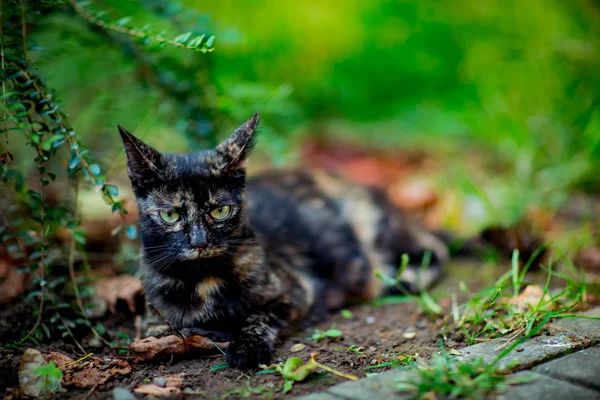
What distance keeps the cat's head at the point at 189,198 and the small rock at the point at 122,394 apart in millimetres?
569

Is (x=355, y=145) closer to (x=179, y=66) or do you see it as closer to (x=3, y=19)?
(x=179, y=66)

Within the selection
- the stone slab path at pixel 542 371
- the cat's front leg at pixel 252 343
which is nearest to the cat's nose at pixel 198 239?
the cat's front leg at pixel 252 343

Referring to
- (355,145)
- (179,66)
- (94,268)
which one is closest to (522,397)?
(179,66)

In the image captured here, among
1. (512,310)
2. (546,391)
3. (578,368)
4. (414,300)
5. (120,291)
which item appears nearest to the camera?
(546,391)

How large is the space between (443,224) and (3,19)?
3.21 m

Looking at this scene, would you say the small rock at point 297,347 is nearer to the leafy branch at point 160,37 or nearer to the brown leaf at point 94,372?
the brown leaf at point 94,372

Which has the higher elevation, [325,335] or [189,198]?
[189,198]

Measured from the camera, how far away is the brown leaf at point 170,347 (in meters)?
2.09

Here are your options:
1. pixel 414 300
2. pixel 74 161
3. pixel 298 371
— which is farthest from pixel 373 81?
pixel 298 371

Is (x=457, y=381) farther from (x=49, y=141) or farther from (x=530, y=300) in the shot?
(x=49, y=141)

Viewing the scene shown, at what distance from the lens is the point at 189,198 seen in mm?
2215

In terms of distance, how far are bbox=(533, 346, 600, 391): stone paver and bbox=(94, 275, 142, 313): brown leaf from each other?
1.85 meters

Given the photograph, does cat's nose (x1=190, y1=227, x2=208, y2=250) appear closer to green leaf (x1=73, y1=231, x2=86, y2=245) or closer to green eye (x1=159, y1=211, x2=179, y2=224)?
green eye (x1=159, y1=211, x2=179, y2=224)

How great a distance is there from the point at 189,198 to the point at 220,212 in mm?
154
